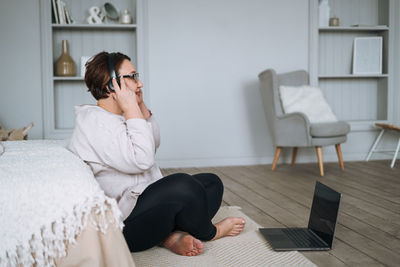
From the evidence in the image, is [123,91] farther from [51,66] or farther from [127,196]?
[51,66]

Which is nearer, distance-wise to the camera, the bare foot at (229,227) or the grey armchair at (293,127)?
the bare foot at (229,227)

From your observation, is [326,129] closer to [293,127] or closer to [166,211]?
[293,127]

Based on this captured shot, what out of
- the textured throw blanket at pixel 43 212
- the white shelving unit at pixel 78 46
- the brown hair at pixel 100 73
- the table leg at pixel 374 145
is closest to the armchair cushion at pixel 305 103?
the table leg at pixel 374 145

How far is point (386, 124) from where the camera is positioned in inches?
168

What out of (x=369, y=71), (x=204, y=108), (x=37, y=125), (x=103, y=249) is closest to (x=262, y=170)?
(x=204, y=108)

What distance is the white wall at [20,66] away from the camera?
4.00 metres

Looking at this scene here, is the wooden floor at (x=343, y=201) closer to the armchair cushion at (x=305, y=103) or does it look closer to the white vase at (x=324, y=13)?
the armchair cushion at (x=305, y=103)

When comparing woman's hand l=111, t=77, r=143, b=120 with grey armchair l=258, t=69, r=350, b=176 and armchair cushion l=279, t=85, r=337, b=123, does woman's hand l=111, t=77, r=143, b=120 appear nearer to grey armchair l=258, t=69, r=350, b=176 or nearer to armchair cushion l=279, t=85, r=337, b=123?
grey armchair l=258, t=69, r=350, b=176

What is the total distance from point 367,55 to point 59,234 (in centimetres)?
436

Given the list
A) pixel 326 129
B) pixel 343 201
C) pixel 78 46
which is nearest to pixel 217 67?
pixel 326 129

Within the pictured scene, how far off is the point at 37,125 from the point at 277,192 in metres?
2.40

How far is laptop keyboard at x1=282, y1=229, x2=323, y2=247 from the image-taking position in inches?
70.5

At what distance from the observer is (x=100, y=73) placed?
1.49m

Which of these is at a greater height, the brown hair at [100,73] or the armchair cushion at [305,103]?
the brown hair at [100,73]
